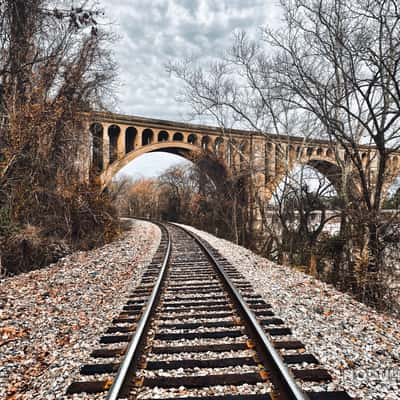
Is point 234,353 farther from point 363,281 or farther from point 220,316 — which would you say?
point 363,281

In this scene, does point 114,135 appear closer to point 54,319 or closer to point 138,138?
point 138,138

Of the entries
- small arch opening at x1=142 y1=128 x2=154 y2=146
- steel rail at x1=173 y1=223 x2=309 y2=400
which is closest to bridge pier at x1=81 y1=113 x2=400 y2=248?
small arch opening at x1=142 y1=128 x2=154 y2=146

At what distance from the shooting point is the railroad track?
2.09m

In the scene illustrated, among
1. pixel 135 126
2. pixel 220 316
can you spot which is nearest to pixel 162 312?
pixel 220 316

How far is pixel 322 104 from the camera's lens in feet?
21.6

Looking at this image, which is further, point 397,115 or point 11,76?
point 11,76

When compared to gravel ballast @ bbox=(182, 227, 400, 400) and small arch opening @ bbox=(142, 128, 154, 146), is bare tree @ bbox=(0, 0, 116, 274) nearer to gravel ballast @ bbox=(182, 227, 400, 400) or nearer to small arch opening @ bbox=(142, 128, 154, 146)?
gravel ballast @ bbox=(182, 227, 400, 400)

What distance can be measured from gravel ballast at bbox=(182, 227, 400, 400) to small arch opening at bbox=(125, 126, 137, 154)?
63.2 ft

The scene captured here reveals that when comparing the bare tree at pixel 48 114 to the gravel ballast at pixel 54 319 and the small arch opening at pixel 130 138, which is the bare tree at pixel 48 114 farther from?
the small arch opening at pixel 130 138

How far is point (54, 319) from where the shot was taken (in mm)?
3650

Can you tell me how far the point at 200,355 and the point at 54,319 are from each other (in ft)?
7.01

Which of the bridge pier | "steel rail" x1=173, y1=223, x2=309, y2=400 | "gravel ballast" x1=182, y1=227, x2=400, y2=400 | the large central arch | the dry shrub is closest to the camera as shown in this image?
"steel rail" x1=173, y1=223, x2=309, y2=400

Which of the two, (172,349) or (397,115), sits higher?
(397,115)

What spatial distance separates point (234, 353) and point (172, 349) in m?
0.58
